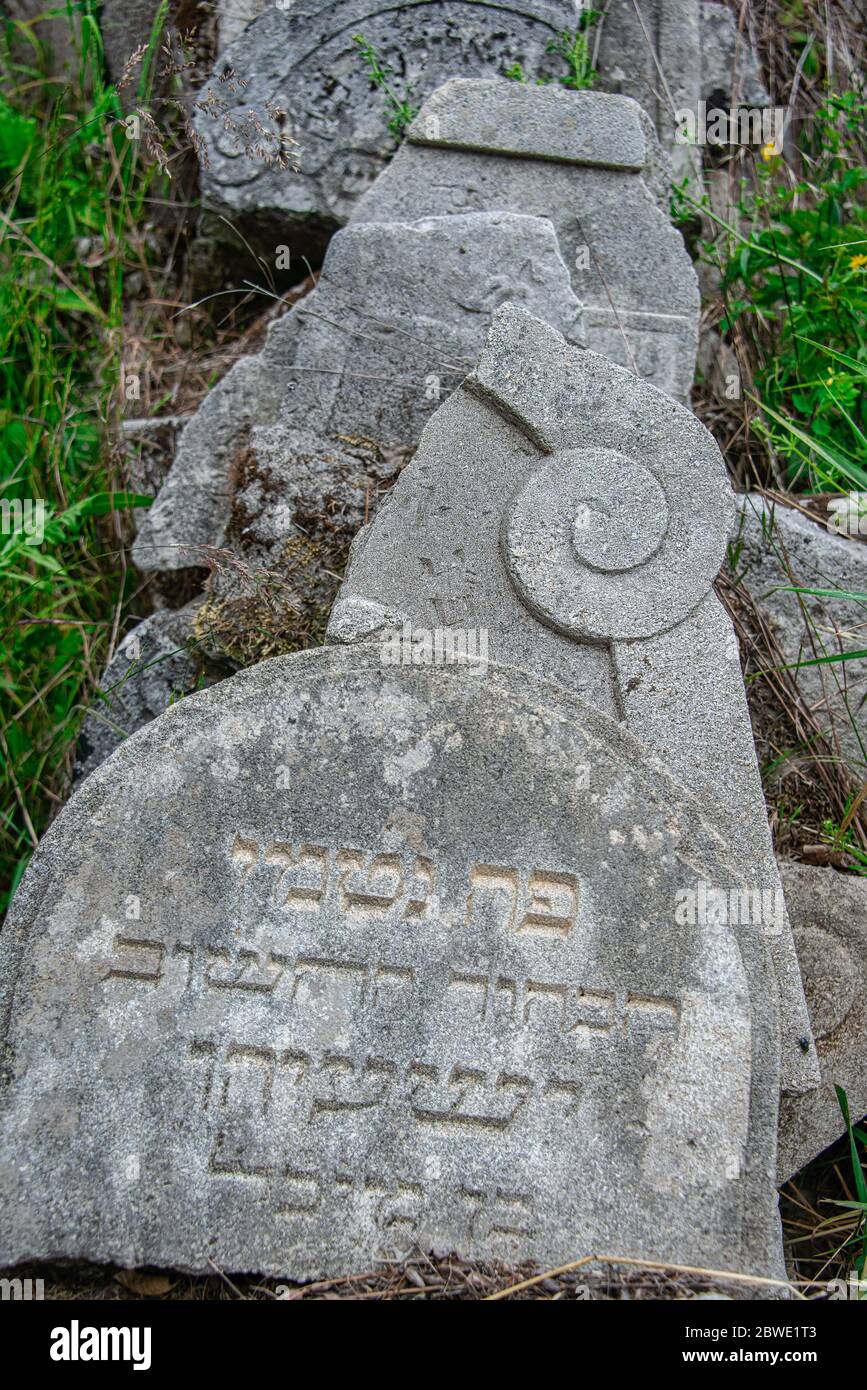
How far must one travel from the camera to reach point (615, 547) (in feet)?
6.98

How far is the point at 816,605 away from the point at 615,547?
856mm

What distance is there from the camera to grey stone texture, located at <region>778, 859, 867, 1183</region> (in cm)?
211

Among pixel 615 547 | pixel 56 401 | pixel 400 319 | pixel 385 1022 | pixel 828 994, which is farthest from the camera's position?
pixel 56 401

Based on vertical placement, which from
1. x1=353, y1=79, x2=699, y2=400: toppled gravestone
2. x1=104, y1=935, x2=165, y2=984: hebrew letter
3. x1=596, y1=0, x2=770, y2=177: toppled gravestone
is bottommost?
x1=104, y1=935, x2=165, y2=984: hebrew letter

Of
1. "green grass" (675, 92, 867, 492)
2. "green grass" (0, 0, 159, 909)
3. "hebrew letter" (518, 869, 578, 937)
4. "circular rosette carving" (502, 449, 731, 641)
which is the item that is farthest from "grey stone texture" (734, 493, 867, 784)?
"green grass" (0, 0, 159, 909)

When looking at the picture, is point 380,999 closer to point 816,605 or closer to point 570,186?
point 816,605

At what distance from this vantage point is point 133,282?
11.8 feet

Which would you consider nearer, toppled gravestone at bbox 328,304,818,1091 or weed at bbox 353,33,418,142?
toppled gravestone at bbox 328,304,818,1091

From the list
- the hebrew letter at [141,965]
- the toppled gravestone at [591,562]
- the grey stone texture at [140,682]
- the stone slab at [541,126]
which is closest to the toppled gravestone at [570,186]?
the stone slab at [541,126]

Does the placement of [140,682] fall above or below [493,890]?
above

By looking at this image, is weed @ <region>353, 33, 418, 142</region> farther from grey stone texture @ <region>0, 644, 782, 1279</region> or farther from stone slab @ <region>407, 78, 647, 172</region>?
→ grey stone texture @ <region>0, 644, 782, 1279</region>

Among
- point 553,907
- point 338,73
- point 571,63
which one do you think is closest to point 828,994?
point 553,907

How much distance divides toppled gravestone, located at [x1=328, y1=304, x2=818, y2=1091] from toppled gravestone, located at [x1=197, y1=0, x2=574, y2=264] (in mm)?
1173

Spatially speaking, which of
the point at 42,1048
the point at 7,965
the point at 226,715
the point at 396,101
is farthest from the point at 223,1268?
the point at 396,101
